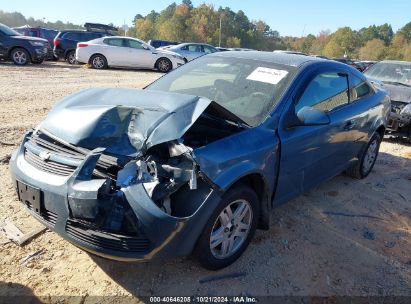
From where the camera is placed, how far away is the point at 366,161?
5.14 meters

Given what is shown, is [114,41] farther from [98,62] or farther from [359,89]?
[359,89]

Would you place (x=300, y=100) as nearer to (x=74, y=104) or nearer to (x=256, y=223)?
(x=256, y=223)

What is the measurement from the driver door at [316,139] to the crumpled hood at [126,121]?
95cm

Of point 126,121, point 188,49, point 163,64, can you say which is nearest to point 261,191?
point 126,121

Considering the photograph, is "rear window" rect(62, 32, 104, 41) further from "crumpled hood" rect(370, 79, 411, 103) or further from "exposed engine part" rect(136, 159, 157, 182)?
"exposed engine part" rect(136, 159, 157, 182)

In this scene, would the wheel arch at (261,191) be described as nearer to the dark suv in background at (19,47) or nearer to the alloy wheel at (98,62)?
the dark suv in background at (19,47)

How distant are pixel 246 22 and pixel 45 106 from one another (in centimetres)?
10531

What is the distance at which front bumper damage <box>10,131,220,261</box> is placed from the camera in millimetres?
2266

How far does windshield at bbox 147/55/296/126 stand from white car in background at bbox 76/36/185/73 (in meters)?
12.5

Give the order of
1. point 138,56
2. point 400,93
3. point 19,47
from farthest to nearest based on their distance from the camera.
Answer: point 138,56
point 19,47
point 400,93

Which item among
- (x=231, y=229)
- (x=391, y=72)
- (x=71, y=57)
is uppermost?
(x=391, y=72)

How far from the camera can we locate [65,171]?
8.13 feet

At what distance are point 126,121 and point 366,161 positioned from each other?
373cm

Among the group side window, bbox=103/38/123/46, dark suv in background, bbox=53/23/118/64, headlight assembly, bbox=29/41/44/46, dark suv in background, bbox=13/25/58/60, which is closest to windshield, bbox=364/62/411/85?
side window, bbox=103/38/123/46
